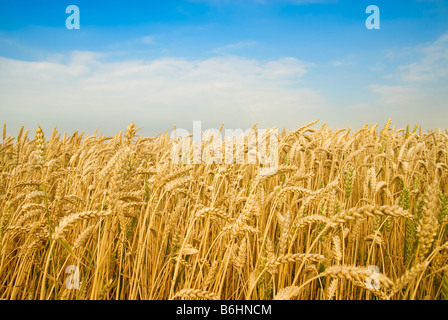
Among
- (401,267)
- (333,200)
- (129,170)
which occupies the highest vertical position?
(129,170)

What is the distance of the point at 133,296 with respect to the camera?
4.69 ft

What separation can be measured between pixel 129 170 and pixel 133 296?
727 millimetres

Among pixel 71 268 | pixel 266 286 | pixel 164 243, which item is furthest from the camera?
pixel 164 243

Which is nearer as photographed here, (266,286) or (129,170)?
(129,170)

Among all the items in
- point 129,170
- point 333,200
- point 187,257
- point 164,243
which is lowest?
point 187,257

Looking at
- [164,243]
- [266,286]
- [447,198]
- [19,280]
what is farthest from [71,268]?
[447,198]

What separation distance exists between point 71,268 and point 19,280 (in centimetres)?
34

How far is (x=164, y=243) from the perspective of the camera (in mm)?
1721
